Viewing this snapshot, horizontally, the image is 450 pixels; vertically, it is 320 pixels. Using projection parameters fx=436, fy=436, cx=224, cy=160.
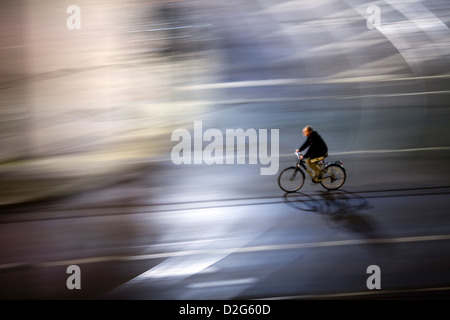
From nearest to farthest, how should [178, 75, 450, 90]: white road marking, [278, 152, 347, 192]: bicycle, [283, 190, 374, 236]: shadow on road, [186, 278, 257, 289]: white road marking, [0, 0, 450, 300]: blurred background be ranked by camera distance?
[186, 278, 257, 289]: white road marking < [0, 0, 450, 300]: blurred background < [283, 190, 374, 236]: shadow on road < [278, 152, 347, 192]: bicycle < [178, 75, 450, 90]: white road marking

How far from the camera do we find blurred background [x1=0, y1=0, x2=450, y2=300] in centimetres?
603

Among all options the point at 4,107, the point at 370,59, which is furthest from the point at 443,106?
the point at 4,107

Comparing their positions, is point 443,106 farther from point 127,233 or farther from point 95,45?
point 95,45

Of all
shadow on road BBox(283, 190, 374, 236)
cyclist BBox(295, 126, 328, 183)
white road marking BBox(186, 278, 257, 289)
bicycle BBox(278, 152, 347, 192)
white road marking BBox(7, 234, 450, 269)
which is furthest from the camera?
bicycle BBox(278, 152, 347, 192)

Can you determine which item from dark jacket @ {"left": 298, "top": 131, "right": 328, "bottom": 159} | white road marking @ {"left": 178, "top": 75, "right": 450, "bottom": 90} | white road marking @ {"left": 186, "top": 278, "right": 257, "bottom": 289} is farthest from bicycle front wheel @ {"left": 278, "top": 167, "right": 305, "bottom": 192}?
white road marking @ {"left": 178, "top": 75, "right": 450, "bottom": 90}

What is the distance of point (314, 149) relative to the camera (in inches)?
298

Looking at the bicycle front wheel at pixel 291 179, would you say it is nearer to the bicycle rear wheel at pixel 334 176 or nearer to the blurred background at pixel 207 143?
the blurred background at pixel 207 143

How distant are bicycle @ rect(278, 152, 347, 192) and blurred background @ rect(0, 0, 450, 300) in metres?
0.20

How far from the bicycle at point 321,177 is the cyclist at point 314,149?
0.09 metres

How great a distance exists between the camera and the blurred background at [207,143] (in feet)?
19.8

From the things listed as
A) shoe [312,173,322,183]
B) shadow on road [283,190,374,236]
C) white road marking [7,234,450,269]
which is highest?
shoe [312,173,322,183]

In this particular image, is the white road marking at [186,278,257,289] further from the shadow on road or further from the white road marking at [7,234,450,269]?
the shadow on road

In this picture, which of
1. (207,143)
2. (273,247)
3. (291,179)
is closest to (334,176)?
(291,179)

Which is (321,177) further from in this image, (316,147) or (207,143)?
(207,143)
